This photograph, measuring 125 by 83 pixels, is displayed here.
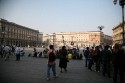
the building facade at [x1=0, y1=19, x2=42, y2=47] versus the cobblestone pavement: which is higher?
the building facade at [x1=0, y1=19, x2=42, y2=47]

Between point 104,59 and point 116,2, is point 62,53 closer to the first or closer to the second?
point 104,59

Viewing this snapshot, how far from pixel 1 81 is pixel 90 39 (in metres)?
168

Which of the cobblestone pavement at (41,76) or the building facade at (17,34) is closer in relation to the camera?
the cobblestone pavement at (41,76)

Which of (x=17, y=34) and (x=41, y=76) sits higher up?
(x=17, y=34)

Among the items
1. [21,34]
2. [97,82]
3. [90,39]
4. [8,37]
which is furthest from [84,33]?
[97,82]

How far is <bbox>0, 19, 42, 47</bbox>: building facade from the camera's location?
4072 inches

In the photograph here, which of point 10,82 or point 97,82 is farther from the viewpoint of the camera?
point 97,82

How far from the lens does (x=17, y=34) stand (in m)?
123

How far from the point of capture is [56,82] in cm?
974

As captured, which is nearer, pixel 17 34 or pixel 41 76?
pixel 41 76

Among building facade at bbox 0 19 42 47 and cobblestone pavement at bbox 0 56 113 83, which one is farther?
building facade at bbox 0 19 42 47

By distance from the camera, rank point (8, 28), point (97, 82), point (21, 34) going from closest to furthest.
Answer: point (97, 82) < point (8, 28) < point (21, 34)

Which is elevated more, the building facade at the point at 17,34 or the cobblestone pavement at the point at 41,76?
the building facade at the point at 17,34

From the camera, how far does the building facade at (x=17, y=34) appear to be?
4072 inches
